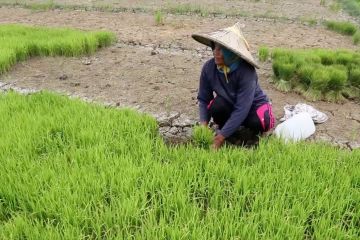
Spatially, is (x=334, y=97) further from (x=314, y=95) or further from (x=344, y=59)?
(x=344, y=59)

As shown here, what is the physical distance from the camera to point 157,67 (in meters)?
5.09

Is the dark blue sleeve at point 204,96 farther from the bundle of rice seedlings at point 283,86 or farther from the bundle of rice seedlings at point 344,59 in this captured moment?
the bundle of rice seedlings at point 344,59

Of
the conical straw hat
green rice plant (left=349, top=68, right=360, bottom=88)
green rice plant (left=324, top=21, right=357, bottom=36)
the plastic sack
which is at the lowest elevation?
the plastic sack

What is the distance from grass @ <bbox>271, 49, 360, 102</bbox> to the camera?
414 centimetres

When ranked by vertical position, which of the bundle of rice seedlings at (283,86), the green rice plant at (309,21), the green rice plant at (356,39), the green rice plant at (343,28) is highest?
the green rice plant at (309,21)

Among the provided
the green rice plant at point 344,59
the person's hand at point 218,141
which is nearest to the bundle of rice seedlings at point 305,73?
the green rice plant at point 344,59

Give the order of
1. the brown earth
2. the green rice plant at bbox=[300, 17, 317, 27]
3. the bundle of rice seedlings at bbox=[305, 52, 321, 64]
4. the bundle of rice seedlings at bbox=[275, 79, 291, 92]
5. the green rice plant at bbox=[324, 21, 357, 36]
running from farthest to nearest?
the green rice plant at bbox=[300, 17, 317, 27] < the green rice plant at bbox=[324, 21, 357, 36] < the bundle of rice seedlings at bbox=[305, 52, 321, 64] < the bundle of rice seedlings at bbox=[275, 79, 291, 92] < the brown earth

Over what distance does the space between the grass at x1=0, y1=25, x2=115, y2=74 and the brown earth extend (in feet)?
0.45

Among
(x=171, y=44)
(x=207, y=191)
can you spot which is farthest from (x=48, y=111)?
(x=171, y=44)

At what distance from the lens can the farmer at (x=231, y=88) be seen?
283 centimetres

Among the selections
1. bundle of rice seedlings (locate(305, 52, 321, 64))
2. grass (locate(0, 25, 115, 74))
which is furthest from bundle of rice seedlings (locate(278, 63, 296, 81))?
grass (locate(0, 25, 115, 74))

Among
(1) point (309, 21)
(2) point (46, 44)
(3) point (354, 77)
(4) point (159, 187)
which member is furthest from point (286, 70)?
(1) point (309, 21)

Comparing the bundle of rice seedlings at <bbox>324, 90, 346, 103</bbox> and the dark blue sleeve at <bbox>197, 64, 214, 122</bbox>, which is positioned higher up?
the dark blue sleeve at <bbox>197, 64, 214, 122</bbox>

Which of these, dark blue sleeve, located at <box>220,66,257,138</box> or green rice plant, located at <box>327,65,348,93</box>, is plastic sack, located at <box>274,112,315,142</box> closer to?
dark blue sleeve, located at <box>220,66,257,138</box>
